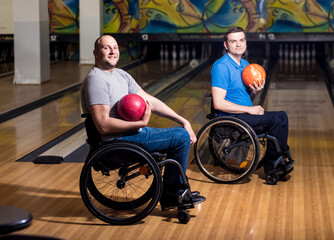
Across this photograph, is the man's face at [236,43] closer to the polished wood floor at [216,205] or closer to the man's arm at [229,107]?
the man's arm at [229,107]

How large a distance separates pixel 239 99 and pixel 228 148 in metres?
0.35

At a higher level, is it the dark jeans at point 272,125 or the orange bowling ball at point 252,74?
the orange bowling ball at point 252,74

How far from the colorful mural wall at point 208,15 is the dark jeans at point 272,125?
8.19m

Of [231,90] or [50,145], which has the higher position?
[231,90]

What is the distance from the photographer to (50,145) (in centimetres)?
509

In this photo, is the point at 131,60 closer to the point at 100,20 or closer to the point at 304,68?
the point at 100,20

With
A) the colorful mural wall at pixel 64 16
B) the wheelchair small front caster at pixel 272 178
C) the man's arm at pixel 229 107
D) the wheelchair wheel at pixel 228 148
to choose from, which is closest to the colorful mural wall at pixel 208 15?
the colorful mural wall at pixel 64 16

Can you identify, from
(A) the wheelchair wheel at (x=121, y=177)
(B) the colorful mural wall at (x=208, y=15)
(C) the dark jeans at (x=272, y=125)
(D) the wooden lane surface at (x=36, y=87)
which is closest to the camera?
(A) the wheelchair wheel at (x=121, y=177)

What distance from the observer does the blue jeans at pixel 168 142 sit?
124 inches

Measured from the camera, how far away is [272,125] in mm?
3883

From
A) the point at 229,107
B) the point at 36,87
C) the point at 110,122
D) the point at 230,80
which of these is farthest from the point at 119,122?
the point at 36,87

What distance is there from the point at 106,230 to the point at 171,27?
9.40 metres

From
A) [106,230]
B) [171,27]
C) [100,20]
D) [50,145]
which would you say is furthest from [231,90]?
[171,27]

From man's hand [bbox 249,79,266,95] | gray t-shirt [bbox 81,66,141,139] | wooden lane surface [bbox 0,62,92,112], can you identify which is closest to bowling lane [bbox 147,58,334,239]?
man's hand [bbox 249,79,266,95]
